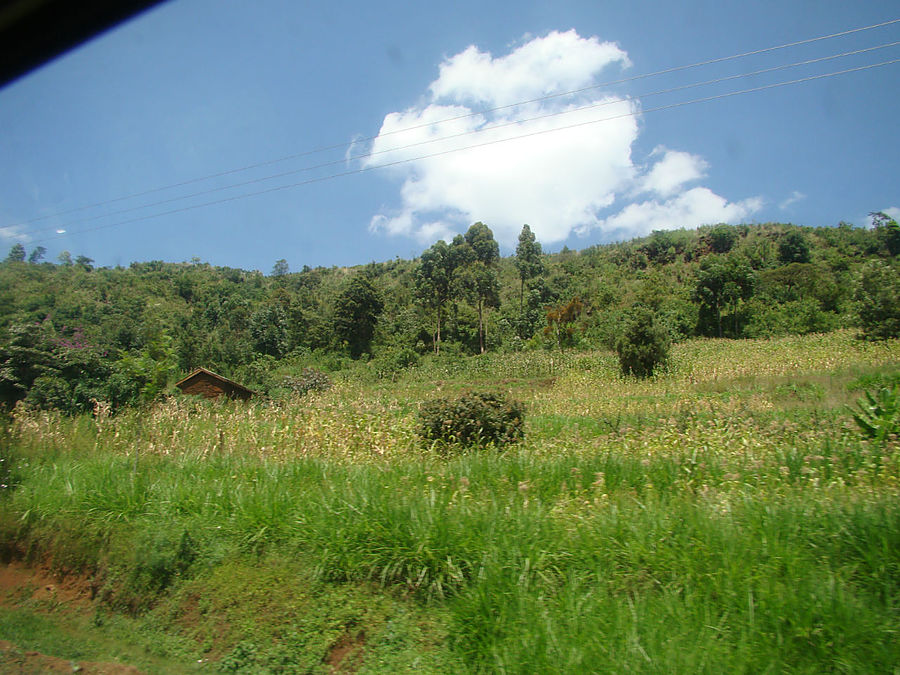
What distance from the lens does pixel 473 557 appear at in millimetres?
3172

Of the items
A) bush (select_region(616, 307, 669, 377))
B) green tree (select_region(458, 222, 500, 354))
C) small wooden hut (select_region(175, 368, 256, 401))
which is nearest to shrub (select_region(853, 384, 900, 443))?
bush (select_region(616, 307, 669, 377))

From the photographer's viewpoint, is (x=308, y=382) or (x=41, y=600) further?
(x=308, y=382)

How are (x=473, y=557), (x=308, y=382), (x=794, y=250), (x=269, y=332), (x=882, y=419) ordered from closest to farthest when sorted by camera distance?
(x=473, y=557) → (x=882, y=419) → (x=308, y=382) → (x=269, y=332) → (x=794, y=250)

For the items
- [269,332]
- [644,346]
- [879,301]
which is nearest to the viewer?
[879,301]

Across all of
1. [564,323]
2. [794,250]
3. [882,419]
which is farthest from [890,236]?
[882,419]

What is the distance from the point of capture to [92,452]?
655 centimetres

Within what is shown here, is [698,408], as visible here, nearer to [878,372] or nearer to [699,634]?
[878,372]

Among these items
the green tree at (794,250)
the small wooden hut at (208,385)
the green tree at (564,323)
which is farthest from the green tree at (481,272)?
the green tree at (794,250)

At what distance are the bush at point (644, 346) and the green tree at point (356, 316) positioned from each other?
89.4 feet

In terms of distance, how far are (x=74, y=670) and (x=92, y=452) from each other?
4.60 m

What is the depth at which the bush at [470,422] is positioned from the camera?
24.0ft

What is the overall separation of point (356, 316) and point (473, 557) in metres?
42.3

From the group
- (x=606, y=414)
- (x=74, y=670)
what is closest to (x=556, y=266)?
(x=606, y=414)

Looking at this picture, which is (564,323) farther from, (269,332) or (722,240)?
(722,240)
